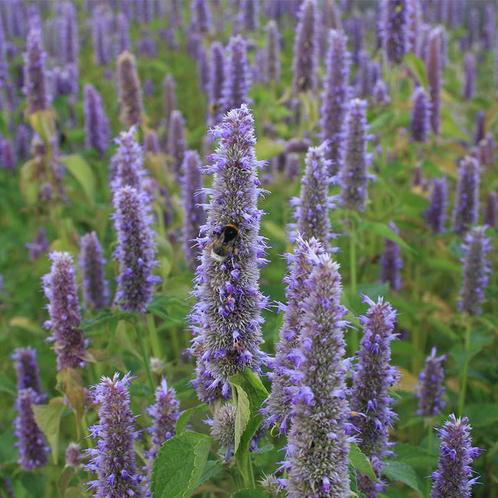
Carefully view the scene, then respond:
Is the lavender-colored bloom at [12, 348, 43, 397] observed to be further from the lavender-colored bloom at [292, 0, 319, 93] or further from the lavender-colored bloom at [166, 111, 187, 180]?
the lavender-colored bloom at [292, 0, 319, 93]

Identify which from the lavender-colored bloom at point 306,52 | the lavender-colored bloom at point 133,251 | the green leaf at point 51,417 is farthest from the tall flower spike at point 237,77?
the green leaf at point 51,417

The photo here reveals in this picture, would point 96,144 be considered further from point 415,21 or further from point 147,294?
point 147,294

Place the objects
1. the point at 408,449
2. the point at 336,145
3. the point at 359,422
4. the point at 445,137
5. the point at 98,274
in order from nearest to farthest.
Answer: the point at 359,422, the point at 408,449, the point at 98,274, the point at 336,145, the point at 445,137

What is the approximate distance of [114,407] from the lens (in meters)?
2.41

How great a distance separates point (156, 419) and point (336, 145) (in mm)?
3053

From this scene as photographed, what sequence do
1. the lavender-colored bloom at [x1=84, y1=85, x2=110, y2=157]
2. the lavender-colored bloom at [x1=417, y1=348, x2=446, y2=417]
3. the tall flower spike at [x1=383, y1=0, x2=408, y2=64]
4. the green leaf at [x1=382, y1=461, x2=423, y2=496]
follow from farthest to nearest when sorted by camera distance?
the lavender-colored bloom at [x1=84, y1=85, x2=110, y2=157]
the tall flower spike at [x1=383, y1=0, x2=408, y2=64]
the lavender-colored bloom at [x1=417, y1=348, x2=446, y2=417]
the green leaf at [x1=382, y1=461, x2=423, y2=496]

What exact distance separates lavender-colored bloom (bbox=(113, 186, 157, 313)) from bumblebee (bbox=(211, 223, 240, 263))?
131 cm

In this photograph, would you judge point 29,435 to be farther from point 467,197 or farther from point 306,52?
point 306,52

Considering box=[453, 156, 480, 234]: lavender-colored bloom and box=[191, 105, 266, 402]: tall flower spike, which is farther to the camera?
box=[453, 156, 480, 234]: lavender-colored bloom

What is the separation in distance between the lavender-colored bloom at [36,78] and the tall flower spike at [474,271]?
3.64 meters

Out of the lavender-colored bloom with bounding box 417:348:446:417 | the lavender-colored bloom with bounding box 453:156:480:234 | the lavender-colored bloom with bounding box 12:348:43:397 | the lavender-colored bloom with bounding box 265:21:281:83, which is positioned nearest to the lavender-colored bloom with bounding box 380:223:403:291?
the lavender-colored bloom with bounding box 453:156:480:234

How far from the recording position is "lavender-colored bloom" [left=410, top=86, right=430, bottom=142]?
643 centimetres

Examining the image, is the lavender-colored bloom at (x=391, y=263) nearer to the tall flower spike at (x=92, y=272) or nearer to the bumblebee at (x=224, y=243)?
the tall flower spike at (x=92, y=272)

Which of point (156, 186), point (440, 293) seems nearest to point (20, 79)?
point (156, 186)
